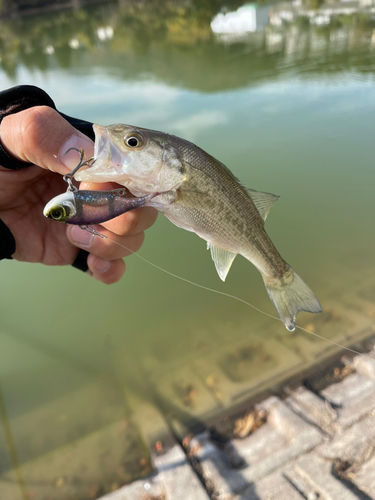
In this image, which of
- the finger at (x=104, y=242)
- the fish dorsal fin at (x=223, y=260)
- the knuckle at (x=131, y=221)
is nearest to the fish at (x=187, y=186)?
the fish dorsal fin at (x=223, y=260)

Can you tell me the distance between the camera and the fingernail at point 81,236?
7.84 feet

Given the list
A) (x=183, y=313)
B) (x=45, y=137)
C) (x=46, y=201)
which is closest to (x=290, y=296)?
(x=45, y=137)

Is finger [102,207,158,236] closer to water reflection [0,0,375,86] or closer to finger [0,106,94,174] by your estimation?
finger [0,106,94,174]

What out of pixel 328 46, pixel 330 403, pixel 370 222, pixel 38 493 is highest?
pixel 328 46

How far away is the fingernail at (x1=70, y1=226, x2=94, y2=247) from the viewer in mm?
2389

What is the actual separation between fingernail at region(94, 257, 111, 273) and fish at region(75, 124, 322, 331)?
50.5 inches

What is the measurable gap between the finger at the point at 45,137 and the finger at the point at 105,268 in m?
1.16

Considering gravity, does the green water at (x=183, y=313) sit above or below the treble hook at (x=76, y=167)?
below

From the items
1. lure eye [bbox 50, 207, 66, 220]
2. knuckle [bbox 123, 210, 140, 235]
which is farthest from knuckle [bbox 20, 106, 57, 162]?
knuckle [bbox 123, 210, 140, 235]

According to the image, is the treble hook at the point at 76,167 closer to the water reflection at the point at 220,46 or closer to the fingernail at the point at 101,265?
the fingernail at the point at 101,265

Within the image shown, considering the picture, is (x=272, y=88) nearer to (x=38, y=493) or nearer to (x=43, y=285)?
(x=43, y=285)

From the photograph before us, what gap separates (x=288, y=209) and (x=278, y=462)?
391cm

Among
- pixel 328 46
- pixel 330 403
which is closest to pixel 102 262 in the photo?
pixel 330 403

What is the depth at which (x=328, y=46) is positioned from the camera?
15.5 meters
